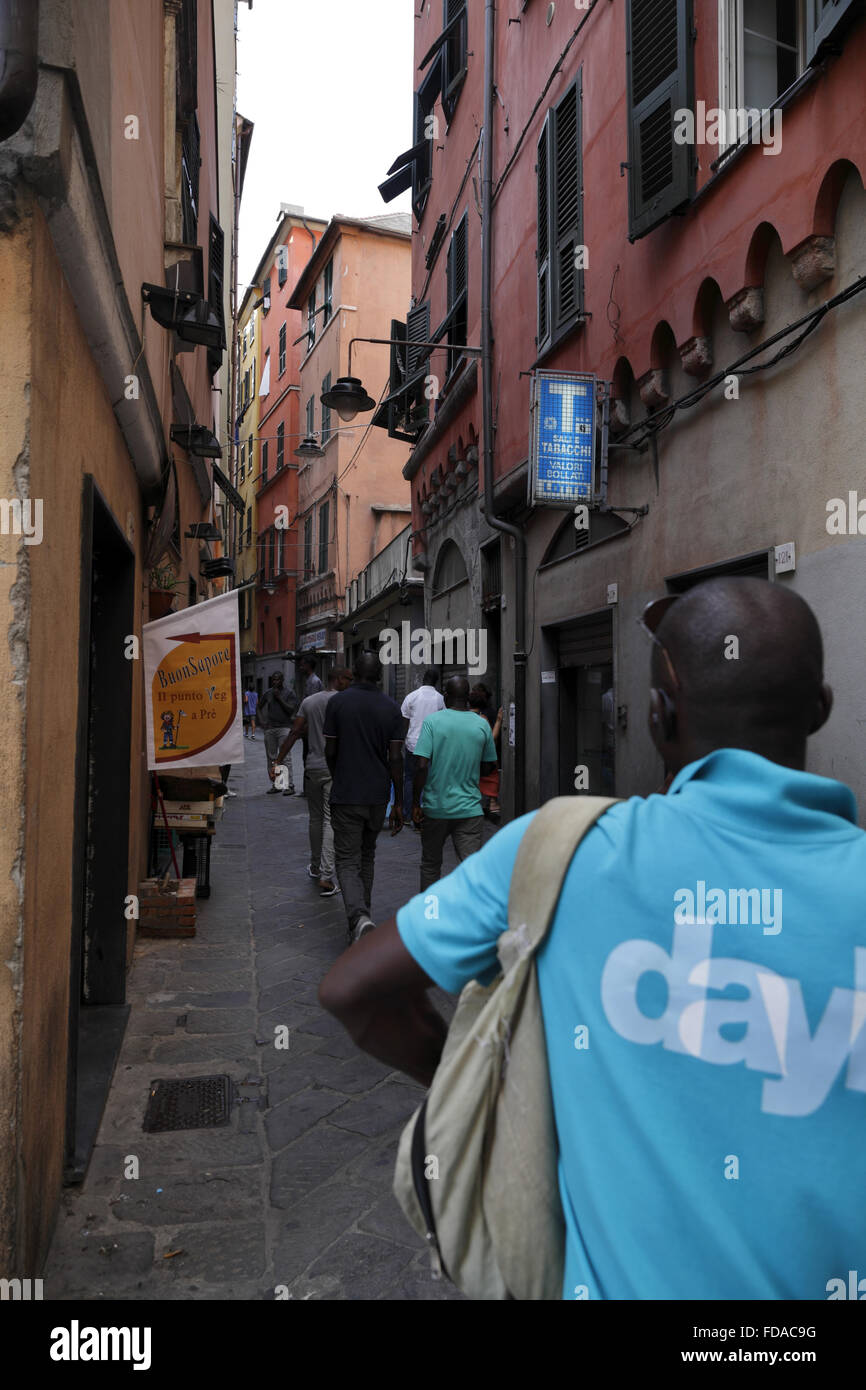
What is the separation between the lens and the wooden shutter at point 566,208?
867cm

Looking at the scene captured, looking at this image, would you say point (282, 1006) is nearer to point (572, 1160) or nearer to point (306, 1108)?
point (306, 1108)

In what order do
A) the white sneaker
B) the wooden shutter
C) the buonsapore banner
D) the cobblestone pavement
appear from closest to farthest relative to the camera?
the cobblestone pavement → the buonsapore banner → the white sneaker → the wooden shutter

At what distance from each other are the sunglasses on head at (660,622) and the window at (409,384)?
15.1 m

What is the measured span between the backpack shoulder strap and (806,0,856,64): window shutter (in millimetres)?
4707

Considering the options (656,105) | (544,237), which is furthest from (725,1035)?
(544,237)

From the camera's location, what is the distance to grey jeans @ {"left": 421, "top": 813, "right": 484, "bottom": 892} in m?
6.45

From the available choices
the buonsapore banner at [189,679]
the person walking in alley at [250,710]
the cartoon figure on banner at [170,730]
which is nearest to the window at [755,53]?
the buonsapore banner at [189,679]

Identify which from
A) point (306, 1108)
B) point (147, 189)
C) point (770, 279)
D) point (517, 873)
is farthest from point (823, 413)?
point (517, 873)

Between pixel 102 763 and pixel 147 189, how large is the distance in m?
3.02

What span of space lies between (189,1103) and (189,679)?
266 centimetres

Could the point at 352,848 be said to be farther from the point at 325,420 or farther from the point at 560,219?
the point at 325,420

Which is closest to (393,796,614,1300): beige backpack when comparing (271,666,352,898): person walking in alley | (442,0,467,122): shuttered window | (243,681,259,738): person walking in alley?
(271,666,352,898): person walking in alley

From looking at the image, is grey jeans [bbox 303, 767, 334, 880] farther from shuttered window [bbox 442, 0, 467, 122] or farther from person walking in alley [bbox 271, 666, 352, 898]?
shuttered window [bbox 442, 0, 467, 122]

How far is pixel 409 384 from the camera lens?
1602 cm
